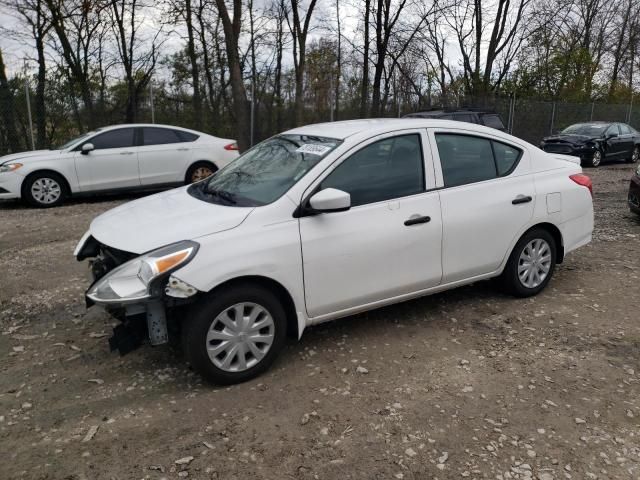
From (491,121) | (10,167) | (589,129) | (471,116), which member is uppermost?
(471,116)

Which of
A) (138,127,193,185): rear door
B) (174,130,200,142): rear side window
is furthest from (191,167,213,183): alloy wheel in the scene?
(174,130,200,142): rear side window

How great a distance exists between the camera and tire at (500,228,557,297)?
186 inches

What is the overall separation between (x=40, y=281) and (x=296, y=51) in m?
19.5

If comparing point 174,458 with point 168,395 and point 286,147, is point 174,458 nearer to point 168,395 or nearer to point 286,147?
point 168,395

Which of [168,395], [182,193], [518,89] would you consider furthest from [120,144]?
[518,89]

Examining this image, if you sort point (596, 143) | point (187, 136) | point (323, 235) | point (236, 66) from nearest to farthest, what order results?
point (323, 235) → point (187, 136) → point (236, 66) → point (596, 143)

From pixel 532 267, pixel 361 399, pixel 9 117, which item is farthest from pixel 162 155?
pixel 361 399

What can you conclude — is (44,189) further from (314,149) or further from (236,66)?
(314,149)

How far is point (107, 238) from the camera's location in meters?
3.58

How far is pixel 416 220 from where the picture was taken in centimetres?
401

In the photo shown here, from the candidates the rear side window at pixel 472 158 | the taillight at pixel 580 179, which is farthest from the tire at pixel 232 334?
the taillight at pixel 580 179

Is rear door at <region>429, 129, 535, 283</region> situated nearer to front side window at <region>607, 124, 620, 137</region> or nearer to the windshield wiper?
the windshield wiper

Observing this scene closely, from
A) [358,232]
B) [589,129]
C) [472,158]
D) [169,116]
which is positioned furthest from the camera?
[589,129]

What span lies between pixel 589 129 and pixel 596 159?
118cm
